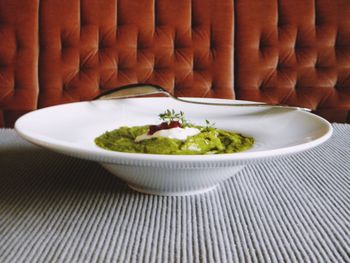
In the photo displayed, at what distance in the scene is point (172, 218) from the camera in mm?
586

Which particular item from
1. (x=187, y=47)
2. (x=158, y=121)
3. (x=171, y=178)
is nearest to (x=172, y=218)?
(x=171, y=178)

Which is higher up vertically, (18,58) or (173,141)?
(173,141)

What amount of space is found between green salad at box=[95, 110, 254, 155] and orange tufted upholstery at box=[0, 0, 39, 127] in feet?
4.82

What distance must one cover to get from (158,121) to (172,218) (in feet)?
1.56

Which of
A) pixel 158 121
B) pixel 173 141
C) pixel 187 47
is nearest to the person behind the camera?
pixel 173 141

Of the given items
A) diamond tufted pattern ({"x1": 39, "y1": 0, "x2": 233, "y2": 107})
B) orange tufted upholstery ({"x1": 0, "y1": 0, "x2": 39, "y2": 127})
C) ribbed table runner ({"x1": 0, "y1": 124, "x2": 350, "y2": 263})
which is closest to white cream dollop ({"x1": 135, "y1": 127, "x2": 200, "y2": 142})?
ribbed table runner ({"x1": 0, "y1": 124, "x2": 350, "y2": 263})

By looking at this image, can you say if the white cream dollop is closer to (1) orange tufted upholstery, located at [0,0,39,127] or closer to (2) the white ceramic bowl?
(2) the white ceramic bowl

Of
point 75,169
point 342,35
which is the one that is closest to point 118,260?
point 75,169

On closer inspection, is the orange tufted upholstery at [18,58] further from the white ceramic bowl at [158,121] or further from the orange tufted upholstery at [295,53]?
the white ceramic bowl at [158,121]

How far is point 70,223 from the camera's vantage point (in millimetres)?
569

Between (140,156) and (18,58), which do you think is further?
(18,58)

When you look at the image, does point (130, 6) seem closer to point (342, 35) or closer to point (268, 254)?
point (342, 35)

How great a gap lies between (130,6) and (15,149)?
54.5 inches

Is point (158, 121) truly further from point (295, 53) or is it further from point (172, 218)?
point (295, 53)
